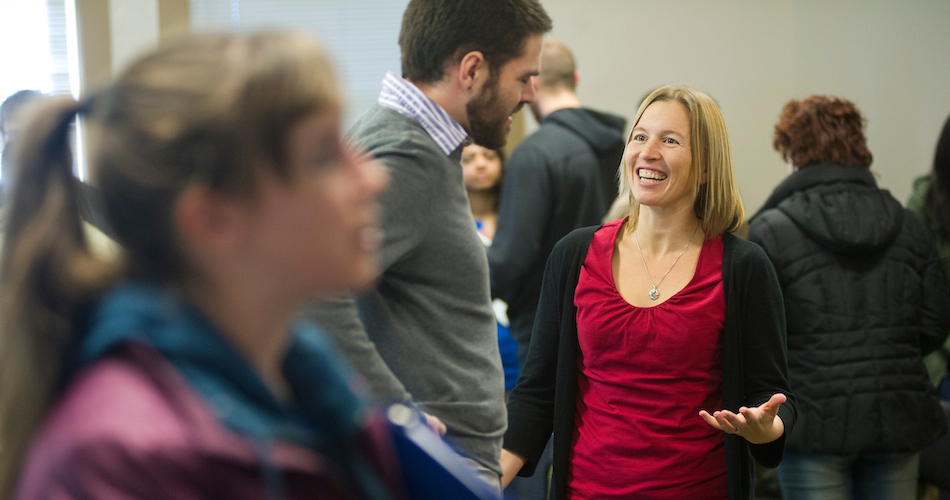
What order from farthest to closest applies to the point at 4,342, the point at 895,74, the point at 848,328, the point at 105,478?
1. the point at 895,74
2. the point at 848,328
3. the point at 4,342
4. the point at 105,478

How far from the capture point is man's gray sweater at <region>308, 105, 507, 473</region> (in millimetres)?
1363

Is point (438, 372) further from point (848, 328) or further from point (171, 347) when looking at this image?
point (848, 328)

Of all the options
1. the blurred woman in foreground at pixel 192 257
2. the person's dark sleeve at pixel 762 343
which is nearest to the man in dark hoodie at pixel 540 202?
the person's dark sleeve at pixel 762 343

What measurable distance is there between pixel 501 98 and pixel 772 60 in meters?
2.96

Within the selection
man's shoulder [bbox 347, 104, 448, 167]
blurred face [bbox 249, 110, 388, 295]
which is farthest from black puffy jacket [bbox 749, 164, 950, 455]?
blurred face [bbox 249, 110, 388, 295]

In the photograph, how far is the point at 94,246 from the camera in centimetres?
61

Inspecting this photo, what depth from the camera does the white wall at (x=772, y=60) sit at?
159 inches

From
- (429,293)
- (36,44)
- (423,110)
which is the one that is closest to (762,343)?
(429,293)

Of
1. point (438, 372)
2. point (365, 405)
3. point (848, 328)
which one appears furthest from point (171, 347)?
point (848, 328)

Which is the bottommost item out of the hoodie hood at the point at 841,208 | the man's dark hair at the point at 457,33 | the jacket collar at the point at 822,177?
the hoodie hood at the point at 841,208

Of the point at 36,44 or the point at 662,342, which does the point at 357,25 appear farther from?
the point at 662,342

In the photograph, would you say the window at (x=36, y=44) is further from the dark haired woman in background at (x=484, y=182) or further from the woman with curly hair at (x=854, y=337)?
the woman with curly hair at (x=854, y=337)

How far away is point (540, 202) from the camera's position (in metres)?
2.63

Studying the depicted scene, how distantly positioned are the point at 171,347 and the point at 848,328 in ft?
6.97
